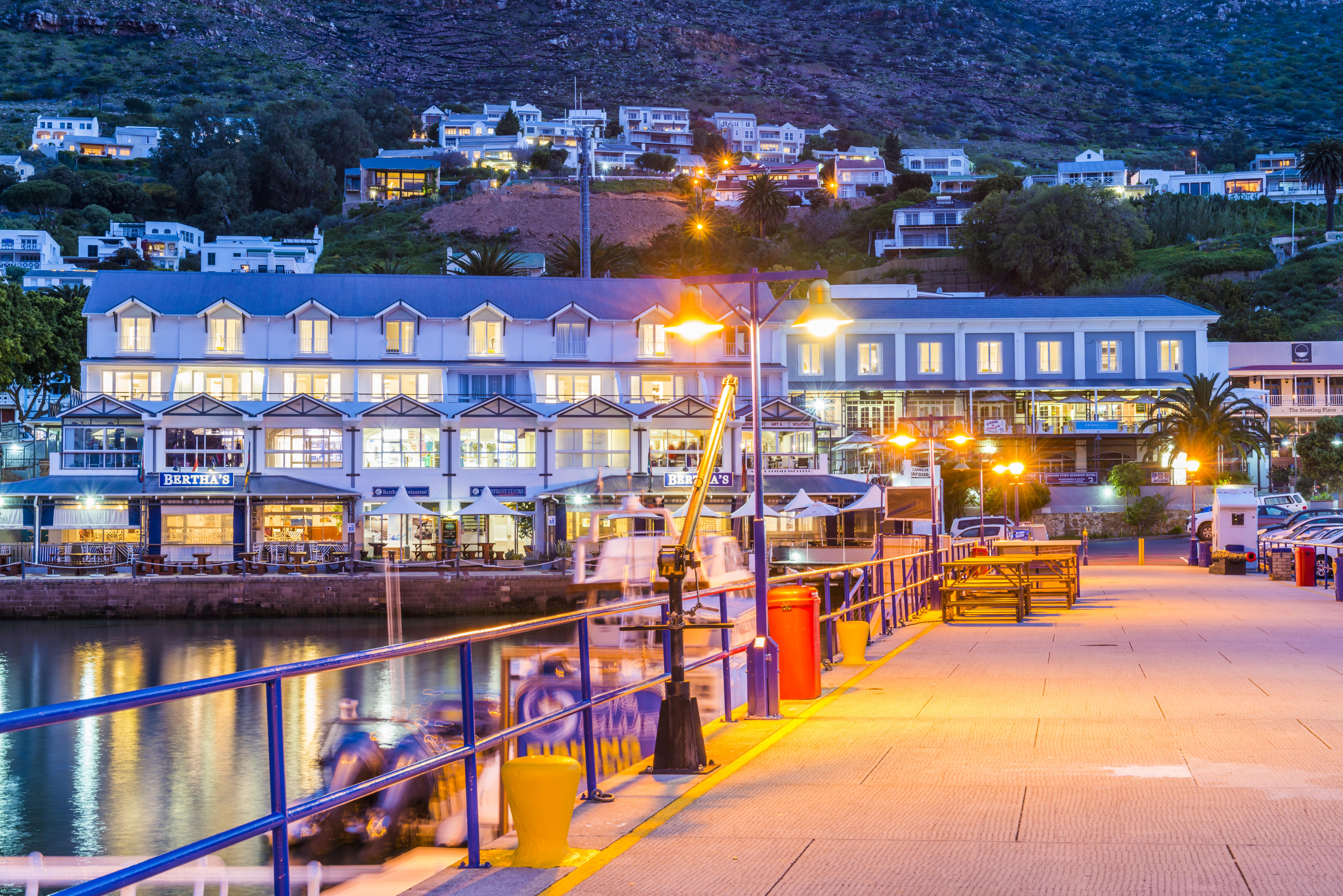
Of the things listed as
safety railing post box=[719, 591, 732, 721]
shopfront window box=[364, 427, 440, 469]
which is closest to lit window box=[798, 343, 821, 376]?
shopfront window box=[364, 427, 440, 469]

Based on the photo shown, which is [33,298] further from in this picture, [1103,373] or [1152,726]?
[1152,726]

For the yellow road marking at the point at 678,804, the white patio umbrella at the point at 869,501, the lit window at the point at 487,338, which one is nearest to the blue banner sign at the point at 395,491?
the lit window at the point at 487,338

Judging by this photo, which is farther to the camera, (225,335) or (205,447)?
(225,335)

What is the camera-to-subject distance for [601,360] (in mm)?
66188

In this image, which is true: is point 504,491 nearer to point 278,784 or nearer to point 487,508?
point 487,508

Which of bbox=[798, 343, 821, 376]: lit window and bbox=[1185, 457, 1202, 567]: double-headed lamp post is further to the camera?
bbox=[798, 343, 821, 376]: lit window

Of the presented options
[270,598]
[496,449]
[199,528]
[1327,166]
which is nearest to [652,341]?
[496,449]

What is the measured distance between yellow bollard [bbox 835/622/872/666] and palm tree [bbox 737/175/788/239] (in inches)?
5396

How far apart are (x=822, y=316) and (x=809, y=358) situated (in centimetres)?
6555

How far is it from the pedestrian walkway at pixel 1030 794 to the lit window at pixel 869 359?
6386 centimetres

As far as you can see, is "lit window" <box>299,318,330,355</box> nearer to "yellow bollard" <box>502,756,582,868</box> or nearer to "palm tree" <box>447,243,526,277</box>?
"palm tree" <box>447,243,526,277</box>

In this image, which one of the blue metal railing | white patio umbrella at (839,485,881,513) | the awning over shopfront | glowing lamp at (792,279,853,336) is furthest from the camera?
white patio umbrella at (839,485,881,513)

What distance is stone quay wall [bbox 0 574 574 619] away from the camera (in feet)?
162

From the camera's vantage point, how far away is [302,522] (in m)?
58.1
